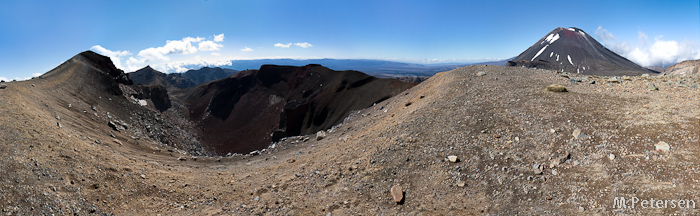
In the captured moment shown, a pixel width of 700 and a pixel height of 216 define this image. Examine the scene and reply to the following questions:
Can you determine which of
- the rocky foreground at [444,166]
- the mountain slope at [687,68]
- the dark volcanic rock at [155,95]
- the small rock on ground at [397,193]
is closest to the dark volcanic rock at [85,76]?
the dark volcanic rock at [155,95]

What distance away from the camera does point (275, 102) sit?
67.6 metres

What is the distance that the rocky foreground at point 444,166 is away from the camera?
30.5 ft

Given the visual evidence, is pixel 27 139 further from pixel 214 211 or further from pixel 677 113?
pixel 677 113

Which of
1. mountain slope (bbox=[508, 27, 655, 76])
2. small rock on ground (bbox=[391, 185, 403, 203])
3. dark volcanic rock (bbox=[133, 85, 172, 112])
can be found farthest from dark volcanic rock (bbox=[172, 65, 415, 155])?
mountain slope (bbox=[508, 27, 655, 76])

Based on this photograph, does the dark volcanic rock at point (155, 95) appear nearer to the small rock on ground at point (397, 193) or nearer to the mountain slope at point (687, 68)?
the small rock on ground at point (397, 193)

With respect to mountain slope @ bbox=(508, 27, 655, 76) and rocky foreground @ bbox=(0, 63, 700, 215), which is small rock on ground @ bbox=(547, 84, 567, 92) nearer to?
rocky foreground @ bbox=(0, 63, 700, 215)

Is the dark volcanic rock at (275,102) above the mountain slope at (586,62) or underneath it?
underneath

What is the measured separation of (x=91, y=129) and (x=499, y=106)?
2916cm

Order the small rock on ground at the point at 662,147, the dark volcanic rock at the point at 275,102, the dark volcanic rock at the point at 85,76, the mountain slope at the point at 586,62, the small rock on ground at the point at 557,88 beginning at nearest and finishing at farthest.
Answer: the small rock on ground at the point at 662,147 < the small rock on ground at the point at 557,88 < the dark volcanic rock at the point at 85,76 < the dark volcanic rock at the point at 275,102 < the mountain slope at the point at 586,62

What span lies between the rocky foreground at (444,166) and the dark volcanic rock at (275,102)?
2245 centimetres

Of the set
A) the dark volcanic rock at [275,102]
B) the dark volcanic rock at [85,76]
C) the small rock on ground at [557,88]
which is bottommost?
the dark volcanic rock at [275,102]

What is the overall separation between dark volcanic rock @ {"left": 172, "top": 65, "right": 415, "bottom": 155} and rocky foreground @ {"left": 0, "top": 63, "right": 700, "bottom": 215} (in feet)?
73.6

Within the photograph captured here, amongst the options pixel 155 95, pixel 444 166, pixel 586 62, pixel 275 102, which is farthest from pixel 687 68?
pixel 155 95

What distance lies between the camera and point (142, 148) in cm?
2119
